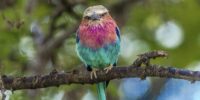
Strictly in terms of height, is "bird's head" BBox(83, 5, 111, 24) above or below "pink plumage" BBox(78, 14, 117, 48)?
above

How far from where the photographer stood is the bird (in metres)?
5.01

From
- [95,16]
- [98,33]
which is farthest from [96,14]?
[98,33]

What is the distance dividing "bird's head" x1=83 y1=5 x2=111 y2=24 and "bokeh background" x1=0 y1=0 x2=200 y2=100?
51 centimetres

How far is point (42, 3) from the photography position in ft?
A: 25.0

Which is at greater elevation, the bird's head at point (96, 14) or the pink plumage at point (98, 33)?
the bird's head at point (96, 14)

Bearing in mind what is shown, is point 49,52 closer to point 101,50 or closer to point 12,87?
point 101,50

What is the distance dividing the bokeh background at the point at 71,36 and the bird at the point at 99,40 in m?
0.51

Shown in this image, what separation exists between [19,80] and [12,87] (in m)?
0.07

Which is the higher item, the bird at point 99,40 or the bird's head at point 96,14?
the bird's head at point 96,14

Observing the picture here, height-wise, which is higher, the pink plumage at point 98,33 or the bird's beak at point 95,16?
the bird's beak at point 95,16

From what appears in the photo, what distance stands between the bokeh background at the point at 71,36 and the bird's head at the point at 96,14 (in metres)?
0.51

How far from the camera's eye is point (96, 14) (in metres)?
5.04

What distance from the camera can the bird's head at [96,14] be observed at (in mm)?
5000

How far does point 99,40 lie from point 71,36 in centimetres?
172
